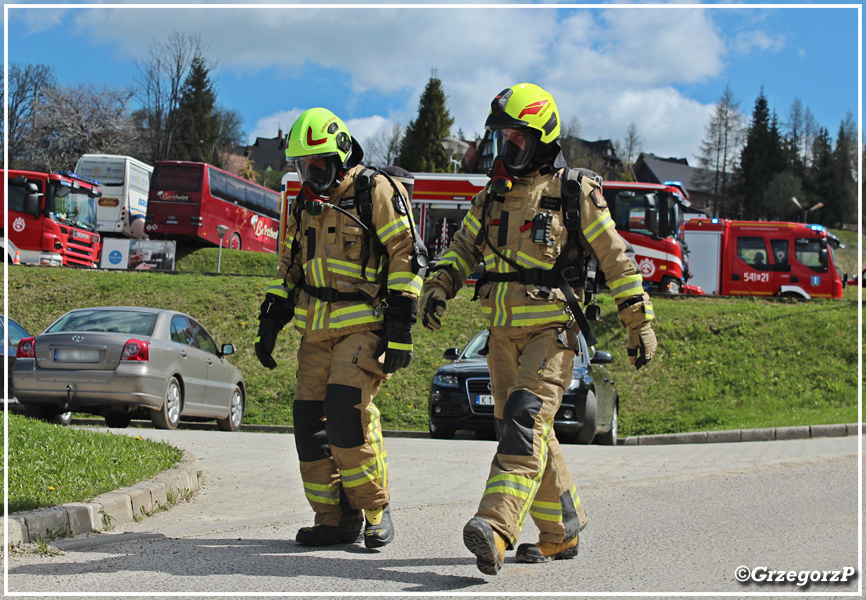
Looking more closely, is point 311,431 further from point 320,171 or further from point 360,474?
point 320,171

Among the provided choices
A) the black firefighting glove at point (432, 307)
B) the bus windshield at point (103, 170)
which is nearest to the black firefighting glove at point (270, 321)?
the black firefighting glove at point (432, 307)

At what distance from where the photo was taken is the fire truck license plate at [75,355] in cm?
1041

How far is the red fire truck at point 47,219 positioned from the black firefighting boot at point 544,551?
68.1 ft

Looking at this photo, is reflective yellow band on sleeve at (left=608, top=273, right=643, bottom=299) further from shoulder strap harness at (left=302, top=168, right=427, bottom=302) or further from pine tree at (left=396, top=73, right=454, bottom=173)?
pine tree at (left=396, top=73, right=454, bottom=173)

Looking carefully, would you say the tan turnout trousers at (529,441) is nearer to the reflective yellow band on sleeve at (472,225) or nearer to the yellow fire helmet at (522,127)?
the reflective yellow band on sleeve at (472,225)

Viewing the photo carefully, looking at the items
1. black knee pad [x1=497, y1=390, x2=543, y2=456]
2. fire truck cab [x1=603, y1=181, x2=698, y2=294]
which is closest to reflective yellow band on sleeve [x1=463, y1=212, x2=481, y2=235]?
black knee pad [x1=497, y1=390, x2=543, y2=456]

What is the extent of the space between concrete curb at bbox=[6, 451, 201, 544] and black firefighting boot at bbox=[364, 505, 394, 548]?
1.63 meters

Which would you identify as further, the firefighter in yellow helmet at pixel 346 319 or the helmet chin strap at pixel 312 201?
the helmet chin strap at pixel 312 201

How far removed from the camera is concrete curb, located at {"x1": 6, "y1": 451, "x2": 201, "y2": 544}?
4641 mm

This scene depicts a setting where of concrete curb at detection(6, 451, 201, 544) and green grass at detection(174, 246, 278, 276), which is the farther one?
green grass at detection(174, 246, 278, 276)

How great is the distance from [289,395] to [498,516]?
36.8 ft

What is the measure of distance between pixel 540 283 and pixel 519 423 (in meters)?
0.71

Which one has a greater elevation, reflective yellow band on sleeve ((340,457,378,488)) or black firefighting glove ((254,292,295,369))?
black firefighting glove ((254,292,295,369))

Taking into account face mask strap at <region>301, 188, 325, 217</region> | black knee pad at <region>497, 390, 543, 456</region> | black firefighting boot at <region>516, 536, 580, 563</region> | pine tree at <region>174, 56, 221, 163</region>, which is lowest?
black firefighting boot at <region>516, 536, 580, 563</region>
